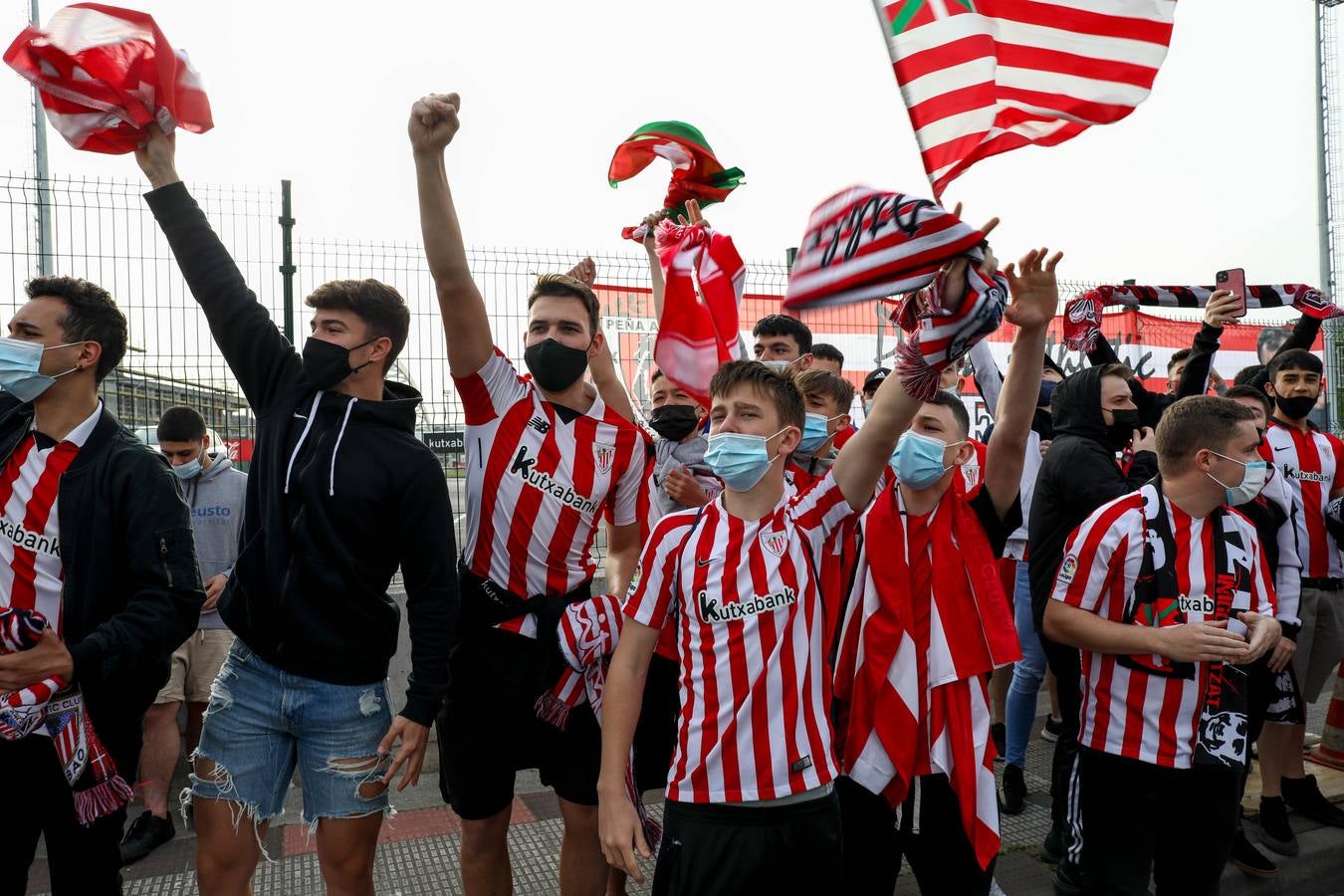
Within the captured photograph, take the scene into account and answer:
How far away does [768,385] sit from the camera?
2422mm

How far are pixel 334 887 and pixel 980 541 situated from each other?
2177 mm

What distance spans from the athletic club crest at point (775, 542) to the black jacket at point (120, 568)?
162cm

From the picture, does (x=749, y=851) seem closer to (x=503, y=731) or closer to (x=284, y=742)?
(x=503, y=731)

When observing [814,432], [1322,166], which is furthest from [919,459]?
[1322,166]

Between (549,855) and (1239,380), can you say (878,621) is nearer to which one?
(549,855)

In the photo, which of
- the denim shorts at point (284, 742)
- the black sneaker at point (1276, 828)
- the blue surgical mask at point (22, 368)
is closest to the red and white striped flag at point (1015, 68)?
the denim shorts at point (284, 742)

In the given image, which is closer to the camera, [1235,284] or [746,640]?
[746,640]

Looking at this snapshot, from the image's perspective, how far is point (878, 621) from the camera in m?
2.68

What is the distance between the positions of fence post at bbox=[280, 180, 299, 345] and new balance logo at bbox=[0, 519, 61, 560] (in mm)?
2932

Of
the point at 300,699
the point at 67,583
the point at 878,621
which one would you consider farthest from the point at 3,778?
the point at 878,621

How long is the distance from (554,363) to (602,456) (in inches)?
13.8

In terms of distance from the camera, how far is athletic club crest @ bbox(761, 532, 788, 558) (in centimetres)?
231

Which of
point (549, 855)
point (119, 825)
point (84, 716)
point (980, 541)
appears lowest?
point (549, 855)

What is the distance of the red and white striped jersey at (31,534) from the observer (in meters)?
2.38
